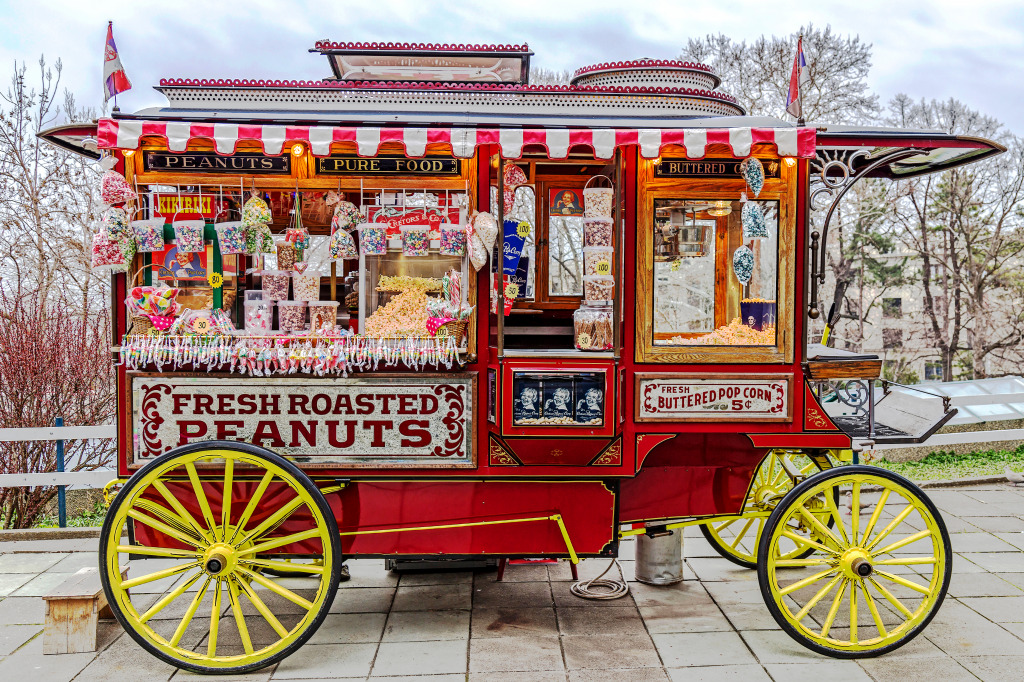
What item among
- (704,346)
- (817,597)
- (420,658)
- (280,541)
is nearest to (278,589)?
(280,541)

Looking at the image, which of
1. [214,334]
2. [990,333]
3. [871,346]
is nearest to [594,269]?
[214,334]

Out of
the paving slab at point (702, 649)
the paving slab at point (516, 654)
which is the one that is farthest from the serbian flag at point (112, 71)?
the paving slab at point (702, 649)

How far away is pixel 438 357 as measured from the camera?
12.7ft

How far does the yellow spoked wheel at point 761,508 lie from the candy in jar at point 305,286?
2.70 metres

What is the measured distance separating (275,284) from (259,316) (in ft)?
0.66

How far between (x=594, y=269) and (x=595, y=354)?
535mm

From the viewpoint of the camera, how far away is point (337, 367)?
12.6 feet

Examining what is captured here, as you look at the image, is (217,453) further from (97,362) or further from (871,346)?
(871,346)

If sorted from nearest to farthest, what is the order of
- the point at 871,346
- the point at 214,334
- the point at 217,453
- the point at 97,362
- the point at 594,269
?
the point at 217,453, the point at 214,334, the point at 594,269, the point at 97,362, the point at 871,346

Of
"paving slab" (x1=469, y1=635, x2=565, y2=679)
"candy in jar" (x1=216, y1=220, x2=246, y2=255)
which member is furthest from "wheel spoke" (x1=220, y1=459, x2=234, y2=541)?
"paving slab" (x1=469, y1=635, x2=565, y2=679)

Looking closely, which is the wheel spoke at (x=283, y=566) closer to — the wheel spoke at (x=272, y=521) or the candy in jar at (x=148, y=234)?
the wheel spoke at (x=272, y=521)

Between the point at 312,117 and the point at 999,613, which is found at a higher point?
the point at 312,117

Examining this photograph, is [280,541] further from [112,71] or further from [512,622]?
[112,71]

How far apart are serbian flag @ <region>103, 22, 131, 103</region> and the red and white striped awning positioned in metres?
0.42
